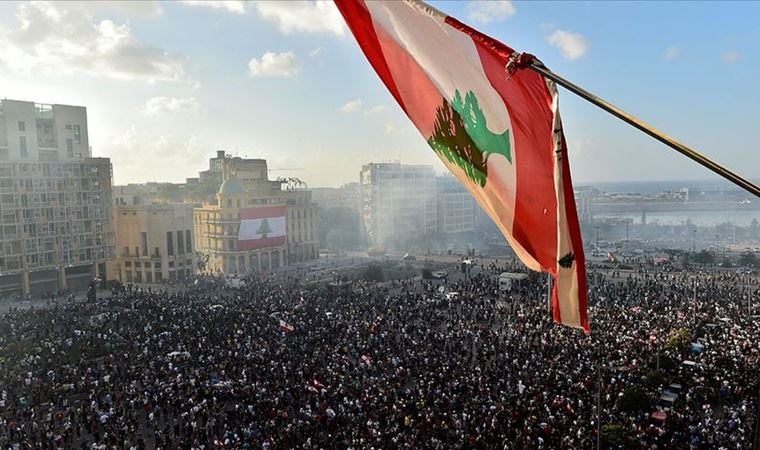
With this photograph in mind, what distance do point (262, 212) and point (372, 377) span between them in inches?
1571

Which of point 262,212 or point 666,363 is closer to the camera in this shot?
point 666,363

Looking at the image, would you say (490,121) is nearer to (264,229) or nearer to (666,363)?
(666,363)

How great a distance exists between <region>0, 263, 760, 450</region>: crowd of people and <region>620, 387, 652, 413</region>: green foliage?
0.10 m

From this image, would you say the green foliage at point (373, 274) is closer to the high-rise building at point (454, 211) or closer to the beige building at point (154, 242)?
the beige building at point (154, 242)

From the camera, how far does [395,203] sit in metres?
85.5

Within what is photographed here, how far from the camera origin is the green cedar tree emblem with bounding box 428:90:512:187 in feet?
15.1

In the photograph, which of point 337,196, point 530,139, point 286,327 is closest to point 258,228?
point 286,327

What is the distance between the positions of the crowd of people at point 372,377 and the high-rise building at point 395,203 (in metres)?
53.0

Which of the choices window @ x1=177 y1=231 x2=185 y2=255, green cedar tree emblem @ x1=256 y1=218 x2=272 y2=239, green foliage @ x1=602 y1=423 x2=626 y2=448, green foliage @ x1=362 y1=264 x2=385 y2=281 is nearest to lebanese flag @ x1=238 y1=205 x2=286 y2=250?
green cedar tree emblem @ x1=256 y1=218 x2=272 y2=239

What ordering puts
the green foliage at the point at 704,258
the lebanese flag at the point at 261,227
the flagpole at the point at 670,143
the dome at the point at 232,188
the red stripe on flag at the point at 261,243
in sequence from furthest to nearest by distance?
the dome at the point at 232,188 → the red stripe on flag at the point at 261,243 → the lebanese flag at the point at 261,227 → the green foliage at the point at 704,258 → the flagpole at the point at 670,143

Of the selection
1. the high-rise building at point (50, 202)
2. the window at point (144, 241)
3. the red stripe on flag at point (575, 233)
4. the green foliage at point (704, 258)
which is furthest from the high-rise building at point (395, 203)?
the red stripe on flag at point (575, 233)

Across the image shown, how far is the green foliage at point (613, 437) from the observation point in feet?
45.6

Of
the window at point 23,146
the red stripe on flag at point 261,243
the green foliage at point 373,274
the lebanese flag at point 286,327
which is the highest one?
the window at point 23,146

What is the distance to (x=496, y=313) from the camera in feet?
98.3
